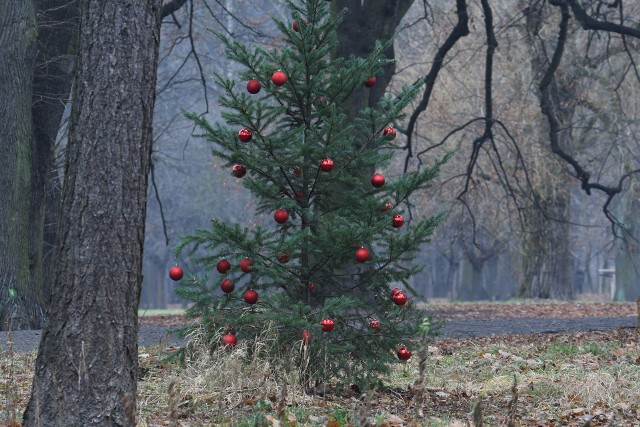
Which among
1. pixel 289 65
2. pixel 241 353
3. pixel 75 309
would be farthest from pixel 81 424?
pixel 289 65

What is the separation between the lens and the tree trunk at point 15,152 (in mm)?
12750

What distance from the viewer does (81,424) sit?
4.94m

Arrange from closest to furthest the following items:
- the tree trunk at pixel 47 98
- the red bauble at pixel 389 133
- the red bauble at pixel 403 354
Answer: the red bauble at pixel 403 354 → the red bauble at pixel 389 133 → the tree trunk at pixel 47 98

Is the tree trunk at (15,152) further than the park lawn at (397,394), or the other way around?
the tree trunk at (15,152)

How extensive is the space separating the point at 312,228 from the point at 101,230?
249 centimetres

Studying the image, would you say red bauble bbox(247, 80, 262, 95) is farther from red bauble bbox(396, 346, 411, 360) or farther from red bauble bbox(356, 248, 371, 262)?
red bauble bbox(396, 346, 411, 360)

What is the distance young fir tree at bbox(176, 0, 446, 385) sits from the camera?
6852mm

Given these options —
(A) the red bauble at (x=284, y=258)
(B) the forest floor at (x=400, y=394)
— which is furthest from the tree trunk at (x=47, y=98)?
Result: (A) the red bauble at (x=284, y=258)

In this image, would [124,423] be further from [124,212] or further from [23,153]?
[23,153]

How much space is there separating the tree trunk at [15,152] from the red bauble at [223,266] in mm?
6567

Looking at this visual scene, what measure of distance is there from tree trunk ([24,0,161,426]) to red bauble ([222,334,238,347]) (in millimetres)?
1676

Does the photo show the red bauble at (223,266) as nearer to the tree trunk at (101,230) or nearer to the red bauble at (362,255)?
the red bauble at (362,255)

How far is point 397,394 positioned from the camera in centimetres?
Result: 707

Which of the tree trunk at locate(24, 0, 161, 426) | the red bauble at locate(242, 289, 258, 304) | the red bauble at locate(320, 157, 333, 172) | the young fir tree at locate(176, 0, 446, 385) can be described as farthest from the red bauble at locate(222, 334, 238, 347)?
the tree trunk at locate(24, 0, 161, 426)
